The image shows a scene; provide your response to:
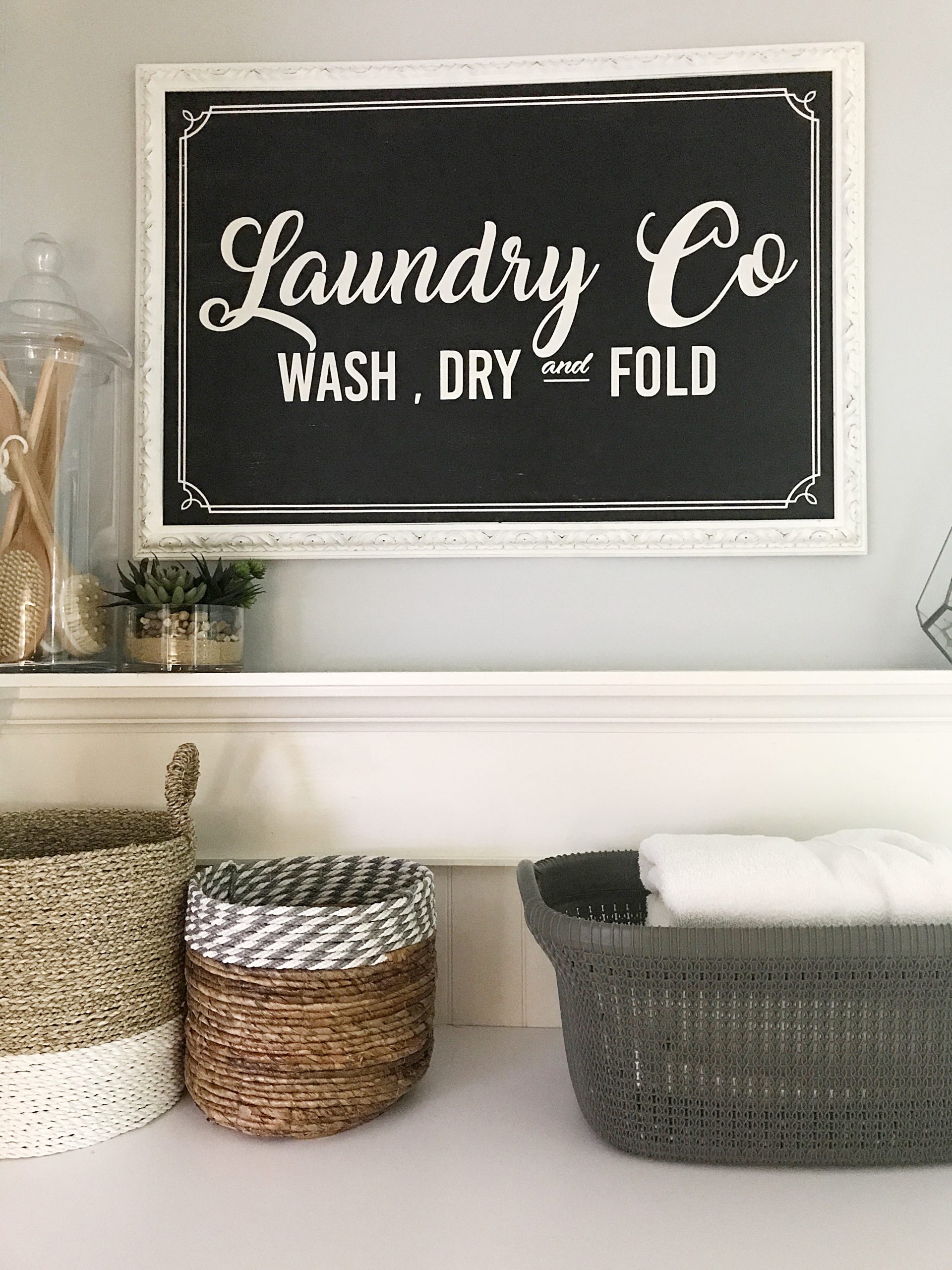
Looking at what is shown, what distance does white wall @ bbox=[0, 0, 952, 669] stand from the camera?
108cm

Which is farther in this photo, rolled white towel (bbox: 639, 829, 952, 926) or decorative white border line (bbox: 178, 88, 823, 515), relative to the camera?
decorative white border line (bbox: 178, 88, 823, 515)

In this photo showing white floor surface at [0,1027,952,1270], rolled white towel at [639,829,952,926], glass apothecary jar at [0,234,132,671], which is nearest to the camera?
white floor surface at [0,1027,952,1270]

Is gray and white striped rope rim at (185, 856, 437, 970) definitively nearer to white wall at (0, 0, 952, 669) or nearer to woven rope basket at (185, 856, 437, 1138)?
woven rope basket at (185, 856, 437, 1138)

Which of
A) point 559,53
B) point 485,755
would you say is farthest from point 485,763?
point 559,53

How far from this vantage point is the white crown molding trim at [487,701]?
3.24 ft

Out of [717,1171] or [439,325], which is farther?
[439,325]

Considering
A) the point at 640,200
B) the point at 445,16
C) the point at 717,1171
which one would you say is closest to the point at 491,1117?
the point at 717,1171

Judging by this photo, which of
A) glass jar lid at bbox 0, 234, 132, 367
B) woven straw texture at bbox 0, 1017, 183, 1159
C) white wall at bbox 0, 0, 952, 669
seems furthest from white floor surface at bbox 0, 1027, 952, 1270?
glass jar lid at bbox 0, 234, 132, 367

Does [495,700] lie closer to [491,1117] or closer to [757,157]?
[491,1117]

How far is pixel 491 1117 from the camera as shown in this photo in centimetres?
84

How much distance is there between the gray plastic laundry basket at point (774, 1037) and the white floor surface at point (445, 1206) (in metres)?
0.03

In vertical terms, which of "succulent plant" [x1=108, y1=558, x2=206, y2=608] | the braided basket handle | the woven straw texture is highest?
"succulent plant" [x1=108, y1=558, x2=206, y2=608]

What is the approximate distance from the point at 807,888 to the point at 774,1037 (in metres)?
0.12

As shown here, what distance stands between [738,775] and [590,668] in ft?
0.66
